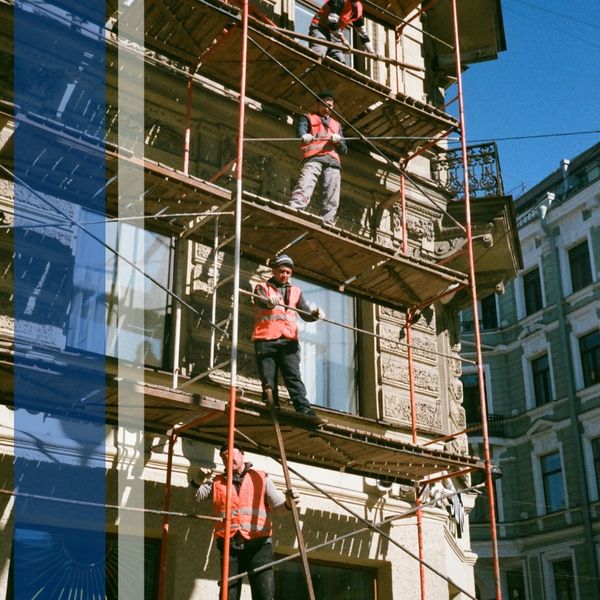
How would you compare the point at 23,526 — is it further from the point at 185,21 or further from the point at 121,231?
the point at 185,21

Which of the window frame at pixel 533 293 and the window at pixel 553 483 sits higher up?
the window frame at pixel 533 293

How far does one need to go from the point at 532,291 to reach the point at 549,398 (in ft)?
13.5

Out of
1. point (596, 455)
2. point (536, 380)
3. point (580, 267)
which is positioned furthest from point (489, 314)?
point (596, 455)

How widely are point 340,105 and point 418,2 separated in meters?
2.63

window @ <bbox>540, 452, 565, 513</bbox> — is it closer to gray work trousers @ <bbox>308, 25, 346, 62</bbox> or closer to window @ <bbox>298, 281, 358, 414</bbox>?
window @ <bbox>298, 281, 358, 414</bbox>

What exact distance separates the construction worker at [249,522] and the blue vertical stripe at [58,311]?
116 cm

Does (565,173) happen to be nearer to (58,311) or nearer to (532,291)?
(532,291)

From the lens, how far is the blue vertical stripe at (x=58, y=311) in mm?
7707

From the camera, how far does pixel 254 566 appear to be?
7684mm

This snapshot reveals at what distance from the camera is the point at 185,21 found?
9.82 metres

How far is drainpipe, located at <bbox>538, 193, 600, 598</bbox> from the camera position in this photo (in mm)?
24703

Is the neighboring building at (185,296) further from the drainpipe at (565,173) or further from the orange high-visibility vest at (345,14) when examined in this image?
the drainpipe at (565,173)

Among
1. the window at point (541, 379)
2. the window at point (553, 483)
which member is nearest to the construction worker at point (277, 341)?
the window at point (553, 483)

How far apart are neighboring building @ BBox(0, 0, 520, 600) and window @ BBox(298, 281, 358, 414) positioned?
26 mm
